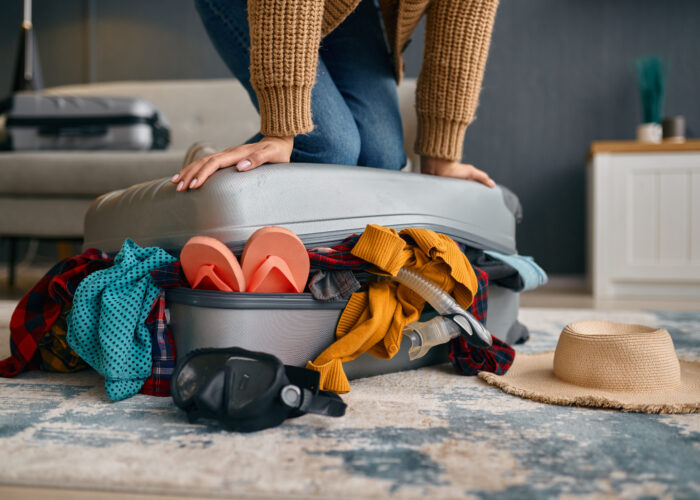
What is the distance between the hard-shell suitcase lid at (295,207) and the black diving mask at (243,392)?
0.49ft

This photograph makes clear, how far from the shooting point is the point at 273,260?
65 cm

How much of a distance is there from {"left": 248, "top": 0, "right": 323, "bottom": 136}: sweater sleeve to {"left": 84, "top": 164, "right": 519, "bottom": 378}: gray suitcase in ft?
0.29

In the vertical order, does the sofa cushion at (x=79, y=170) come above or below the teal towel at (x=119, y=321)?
above

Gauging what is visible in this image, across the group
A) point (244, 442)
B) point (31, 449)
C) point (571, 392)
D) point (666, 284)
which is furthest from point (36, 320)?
point (666, 284)

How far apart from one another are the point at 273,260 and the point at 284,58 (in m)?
0.28

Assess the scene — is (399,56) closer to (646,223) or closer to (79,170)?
(79,170)

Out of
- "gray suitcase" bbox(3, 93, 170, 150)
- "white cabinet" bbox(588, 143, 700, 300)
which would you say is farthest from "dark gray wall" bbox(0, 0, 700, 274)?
"gray suitcase" bbox(3, 93, 170, 150)

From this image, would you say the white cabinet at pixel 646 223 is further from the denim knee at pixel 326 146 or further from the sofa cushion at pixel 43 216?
the sofa cushion at pixel 43 216

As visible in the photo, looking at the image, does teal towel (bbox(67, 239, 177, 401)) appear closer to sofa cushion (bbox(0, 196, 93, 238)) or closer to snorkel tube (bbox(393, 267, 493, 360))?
snorkel tube (bbox(393, 267, 493, 360))

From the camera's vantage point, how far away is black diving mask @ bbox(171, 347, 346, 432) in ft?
1.75

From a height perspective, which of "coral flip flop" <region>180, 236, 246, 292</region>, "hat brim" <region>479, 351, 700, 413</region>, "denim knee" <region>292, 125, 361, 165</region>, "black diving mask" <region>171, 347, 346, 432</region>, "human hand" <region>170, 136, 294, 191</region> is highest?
"denim knee" <region>292, 125, 361, 165</region>

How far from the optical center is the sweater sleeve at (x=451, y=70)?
3.02 ft

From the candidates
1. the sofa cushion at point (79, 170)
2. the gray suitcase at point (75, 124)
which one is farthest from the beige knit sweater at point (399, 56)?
the gray suitcase at point (75, 124)

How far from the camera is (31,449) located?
0.50 m
